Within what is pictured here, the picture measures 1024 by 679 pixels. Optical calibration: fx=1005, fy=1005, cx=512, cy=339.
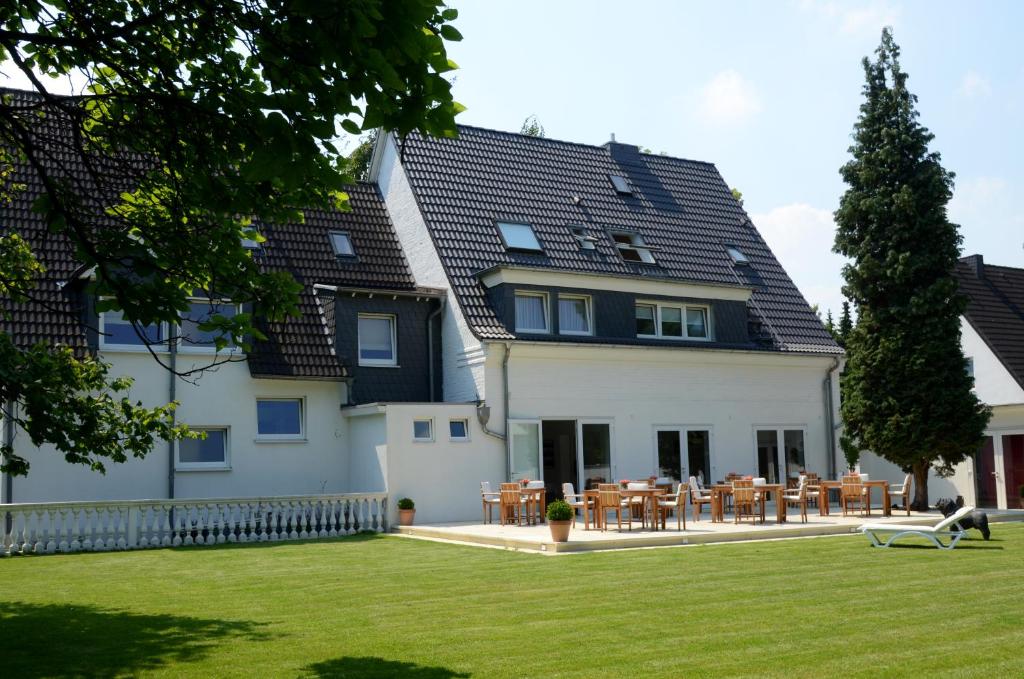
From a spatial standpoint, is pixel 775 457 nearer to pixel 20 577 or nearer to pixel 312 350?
pixel 312 350

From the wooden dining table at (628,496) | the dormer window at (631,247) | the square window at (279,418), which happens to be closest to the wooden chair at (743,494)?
the wooden dining table at (628,496)

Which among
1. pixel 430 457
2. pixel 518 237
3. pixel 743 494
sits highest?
pixel 518 237

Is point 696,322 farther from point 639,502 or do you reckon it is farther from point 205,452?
point 205,452

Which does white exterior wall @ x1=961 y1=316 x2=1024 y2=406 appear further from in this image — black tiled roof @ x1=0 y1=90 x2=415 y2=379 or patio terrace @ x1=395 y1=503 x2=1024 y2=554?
black tiled roof @ x1=0 y1=90 x2=415 y2=379

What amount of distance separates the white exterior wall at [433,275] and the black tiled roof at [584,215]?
15.8 inches

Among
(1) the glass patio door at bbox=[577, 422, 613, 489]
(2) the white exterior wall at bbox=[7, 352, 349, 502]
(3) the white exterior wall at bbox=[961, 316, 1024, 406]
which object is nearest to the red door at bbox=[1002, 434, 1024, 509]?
(3) the white exterior wall at bbox=[961, 316, 1024, 406]

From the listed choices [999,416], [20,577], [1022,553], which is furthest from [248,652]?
[999,416]

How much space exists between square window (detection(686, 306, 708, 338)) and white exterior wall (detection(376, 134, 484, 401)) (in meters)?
6.24

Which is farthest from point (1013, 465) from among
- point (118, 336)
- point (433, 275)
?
point (118, 336)

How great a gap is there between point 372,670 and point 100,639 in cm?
301

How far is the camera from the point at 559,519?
Result: 15820 mm

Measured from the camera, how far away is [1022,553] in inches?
569

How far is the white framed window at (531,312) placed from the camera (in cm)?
2345

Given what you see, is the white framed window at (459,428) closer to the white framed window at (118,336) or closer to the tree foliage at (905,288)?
the white framed window at (118,336)
